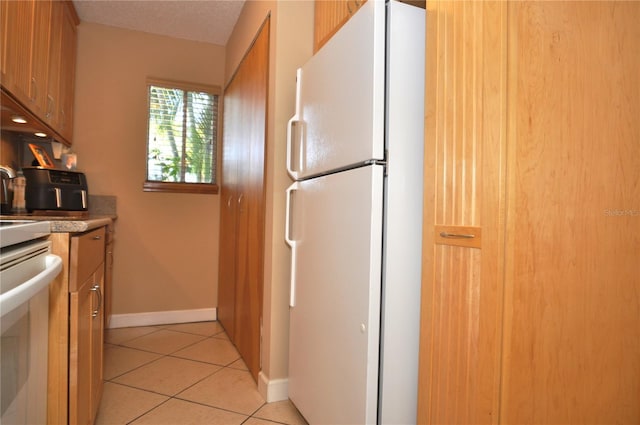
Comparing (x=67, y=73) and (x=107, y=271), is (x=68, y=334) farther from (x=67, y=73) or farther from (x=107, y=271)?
(x=67, y=73)

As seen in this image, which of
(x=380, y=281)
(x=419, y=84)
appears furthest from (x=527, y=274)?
(x=419, y=84)

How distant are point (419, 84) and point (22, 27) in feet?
5.95

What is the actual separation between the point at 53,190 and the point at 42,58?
2.36ft

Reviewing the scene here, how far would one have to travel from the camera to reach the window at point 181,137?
3.45 metres

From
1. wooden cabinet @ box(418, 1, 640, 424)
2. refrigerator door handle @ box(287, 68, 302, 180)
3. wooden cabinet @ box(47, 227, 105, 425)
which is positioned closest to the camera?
wooden cabinet @ box(418, 1, 640, 424)

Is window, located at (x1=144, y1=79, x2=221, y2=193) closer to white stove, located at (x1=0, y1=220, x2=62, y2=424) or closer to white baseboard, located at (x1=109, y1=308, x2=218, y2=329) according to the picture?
white baseboard, located at (x1=109, y1=308, x2=218, y2=329)

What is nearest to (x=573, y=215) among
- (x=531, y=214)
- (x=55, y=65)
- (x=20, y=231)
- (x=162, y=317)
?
(x=531, y=214)

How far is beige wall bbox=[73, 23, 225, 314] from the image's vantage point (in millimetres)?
3281

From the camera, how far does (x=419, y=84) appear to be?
1341mm

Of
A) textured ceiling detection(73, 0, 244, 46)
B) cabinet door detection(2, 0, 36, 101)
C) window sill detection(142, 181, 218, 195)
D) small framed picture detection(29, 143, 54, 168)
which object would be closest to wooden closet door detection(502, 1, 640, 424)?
cabinet door detection(2, 0, 36, 101)

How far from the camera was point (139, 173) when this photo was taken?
341 centimetres

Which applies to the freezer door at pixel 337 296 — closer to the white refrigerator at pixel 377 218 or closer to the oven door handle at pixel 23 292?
the white refrigerator at pixel 377 218

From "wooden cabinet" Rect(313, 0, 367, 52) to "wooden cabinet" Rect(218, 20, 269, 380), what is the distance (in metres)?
0.34

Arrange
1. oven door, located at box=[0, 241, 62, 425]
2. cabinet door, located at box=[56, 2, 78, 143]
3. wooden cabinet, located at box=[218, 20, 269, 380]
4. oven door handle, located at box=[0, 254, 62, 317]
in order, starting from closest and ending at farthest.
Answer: oven door handle, located at box=[0, 254, 62, 317]
oven door, located at box=[0, 241, 62, 425]
wooden cabinet, located at box=[218, 20, 269, 380]
cabinet door, located at box=[56, 2, 78, 143]
